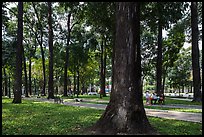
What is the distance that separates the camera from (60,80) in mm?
66125

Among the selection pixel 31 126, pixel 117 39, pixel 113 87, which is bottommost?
pixel 31 126

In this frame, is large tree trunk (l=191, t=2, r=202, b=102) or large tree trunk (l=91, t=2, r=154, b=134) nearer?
large tree trunk (l=91, t=2, r=154, b=134)

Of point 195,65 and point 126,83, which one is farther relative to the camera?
point 195,65

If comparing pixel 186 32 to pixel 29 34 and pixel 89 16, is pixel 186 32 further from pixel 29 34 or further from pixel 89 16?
pixel 29 34

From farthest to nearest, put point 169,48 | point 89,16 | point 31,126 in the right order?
1. point 169,48
2. point 89,16
3. point 31,126

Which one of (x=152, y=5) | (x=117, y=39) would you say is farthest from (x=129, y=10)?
(x=152, y=5)

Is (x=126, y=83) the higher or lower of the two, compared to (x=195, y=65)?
lower

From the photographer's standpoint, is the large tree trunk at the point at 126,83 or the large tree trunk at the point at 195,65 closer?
the large tree trunk at the point at 126,83

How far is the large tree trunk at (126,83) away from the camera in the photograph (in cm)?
815

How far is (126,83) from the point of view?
8.32 metres

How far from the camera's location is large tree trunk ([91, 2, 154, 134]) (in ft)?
26.7

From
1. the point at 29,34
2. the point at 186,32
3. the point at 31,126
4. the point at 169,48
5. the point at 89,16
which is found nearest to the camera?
the point at 31,126

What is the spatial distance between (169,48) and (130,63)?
3189 centimetres

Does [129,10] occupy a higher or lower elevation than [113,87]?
higher
